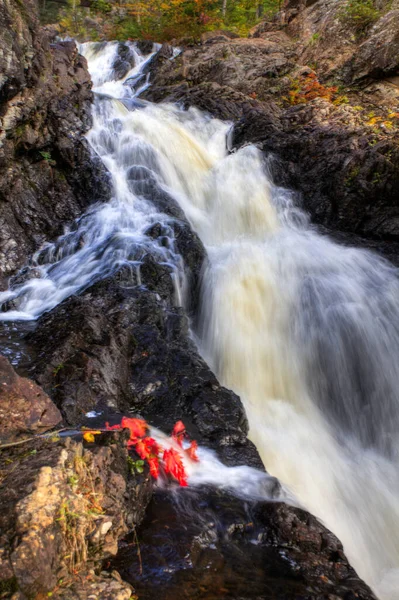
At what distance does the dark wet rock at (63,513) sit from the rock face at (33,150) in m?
5.73

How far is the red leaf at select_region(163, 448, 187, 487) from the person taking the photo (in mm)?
3263

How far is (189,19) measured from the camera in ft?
67.6

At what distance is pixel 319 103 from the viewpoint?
12.2 m

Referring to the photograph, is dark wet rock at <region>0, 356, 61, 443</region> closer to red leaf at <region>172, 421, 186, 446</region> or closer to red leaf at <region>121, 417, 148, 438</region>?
red leaf at <region>121, 417, 148, 438</region>

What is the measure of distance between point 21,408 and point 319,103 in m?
12.6

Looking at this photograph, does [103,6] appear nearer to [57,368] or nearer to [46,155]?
[46,155]

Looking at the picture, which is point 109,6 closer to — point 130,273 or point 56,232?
point 56,232

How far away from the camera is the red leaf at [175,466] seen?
3.26 m

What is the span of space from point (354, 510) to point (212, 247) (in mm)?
5838

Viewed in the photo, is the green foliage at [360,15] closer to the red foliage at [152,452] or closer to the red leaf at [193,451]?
the red leaf at [193,451]

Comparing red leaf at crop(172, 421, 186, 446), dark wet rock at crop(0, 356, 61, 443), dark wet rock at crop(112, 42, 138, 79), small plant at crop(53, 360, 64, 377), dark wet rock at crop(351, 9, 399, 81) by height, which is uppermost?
dark wet rock at crop(351, 9, 399, 81)

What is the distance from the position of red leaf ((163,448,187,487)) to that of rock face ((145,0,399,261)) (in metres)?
7.02

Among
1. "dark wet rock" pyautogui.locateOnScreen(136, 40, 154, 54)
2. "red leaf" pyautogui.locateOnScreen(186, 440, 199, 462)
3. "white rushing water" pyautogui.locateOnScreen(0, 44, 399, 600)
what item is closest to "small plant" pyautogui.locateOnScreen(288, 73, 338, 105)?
"white rushing water" pyautogui.locateOnScreen(0, 44, 399, 600)

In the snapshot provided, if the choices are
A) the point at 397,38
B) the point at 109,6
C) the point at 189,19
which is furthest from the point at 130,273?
the point at 109,6
